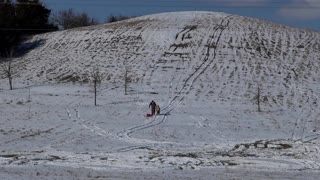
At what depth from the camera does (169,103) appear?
146 ft

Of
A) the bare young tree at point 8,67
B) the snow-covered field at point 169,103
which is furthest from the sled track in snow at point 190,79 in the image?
the bare young tree at point 8,67

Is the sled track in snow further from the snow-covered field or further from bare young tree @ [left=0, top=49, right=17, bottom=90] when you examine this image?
bare young tree @ [left=0, top=49, right=17, bottom=90]

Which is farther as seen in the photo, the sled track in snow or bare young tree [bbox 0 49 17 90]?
bare young tree [bbox 0 49 17 90]

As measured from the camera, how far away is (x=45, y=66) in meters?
59.0

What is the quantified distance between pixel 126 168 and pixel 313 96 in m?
34.8

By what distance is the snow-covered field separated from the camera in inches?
687

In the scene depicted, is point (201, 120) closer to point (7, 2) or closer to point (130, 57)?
point (130, 57)

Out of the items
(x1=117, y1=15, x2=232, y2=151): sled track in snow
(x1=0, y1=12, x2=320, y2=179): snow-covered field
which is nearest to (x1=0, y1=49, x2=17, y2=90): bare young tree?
(x1=0, y1=12, x2=320, y2=179): snow-covered field

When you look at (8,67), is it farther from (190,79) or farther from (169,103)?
(169,103)

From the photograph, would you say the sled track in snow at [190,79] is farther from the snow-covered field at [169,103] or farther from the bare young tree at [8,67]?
the bare young tree at [8,67]

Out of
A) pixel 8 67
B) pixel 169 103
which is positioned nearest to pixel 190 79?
pixel 169 103

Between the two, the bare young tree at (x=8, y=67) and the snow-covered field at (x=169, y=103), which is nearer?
the snow-covered field at (x=169, y=103)

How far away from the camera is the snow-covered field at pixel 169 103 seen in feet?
57.3

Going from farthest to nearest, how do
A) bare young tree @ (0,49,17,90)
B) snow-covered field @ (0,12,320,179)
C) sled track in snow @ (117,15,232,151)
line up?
bare young tree @ (0,49,17,90) → sled track in snow @ (117,15,232,151) → snow-covered field @ (0,12,320,179)
